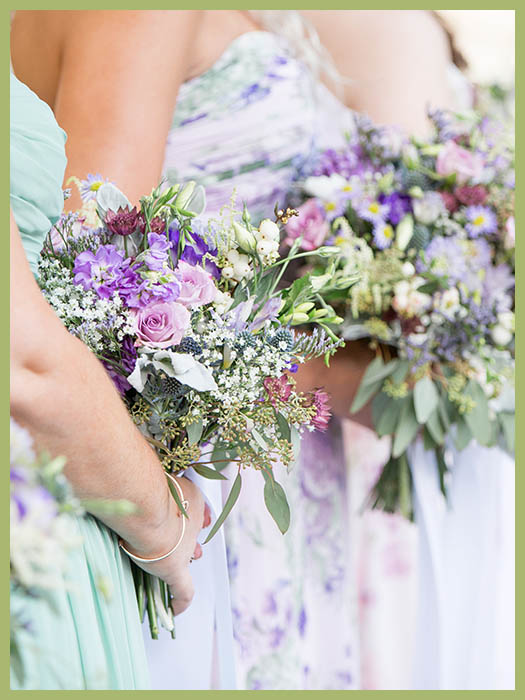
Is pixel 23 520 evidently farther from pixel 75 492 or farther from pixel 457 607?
pixel 457 607

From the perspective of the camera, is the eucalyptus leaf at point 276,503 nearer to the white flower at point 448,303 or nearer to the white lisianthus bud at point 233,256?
the white lisianthus bud at point 233,256

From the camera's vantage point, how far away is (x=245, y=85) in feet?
4.91

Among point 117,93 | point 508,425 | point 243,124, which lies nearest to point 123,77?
point 117,93

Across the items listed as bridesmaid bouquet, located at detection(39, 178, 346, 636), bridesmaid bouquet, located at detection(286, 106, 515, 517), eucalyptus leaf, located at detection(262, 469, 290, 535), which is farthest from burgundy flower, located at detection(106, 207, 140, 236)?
bridesmaid bouquet, located at detection(286, 106, 515, 517)

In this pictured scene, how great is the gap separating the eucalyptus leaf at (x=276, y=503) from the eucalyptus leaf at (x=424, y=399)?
0.55m

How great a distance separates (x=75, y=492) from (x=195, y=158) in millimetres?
886

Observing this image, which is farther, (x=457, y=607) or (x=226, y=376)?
(x=457, y=607)

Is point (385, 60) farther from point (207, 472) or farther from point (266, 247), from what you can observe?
point (207, 472)

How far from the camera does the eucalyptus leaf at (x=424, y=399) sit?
4.69 ft

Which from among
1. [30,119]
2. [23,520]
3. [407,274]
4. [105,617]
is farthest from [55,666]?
[407,274]

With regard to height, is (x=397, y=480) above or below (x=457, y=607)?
above

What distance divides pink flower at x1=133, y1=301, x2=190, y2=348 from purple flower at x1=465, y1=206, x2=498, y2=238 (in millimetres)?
811

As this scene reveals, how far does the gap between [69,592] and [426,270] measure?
3.06ft

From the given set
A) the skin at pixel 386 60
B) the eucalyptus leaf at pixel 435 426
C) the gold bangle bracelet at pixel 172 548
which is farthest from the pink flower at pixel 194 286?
the skin at pixel 386 60
